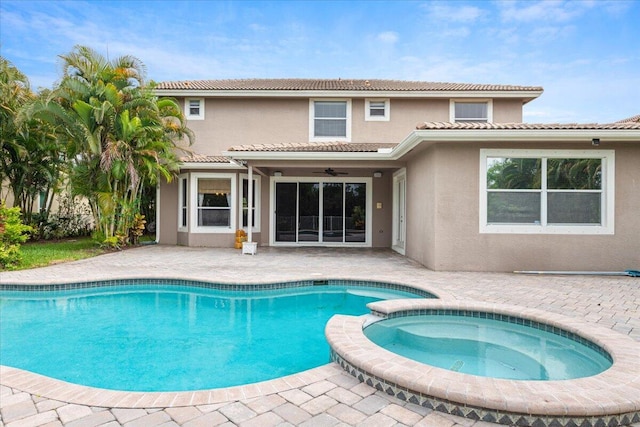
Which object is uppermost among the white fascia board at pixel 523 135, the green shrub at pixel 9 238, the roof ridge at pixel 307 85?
the roof ridge at pixel 307 85

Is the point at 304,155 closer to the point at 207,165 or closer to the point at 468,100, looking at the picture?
the point at 207,165

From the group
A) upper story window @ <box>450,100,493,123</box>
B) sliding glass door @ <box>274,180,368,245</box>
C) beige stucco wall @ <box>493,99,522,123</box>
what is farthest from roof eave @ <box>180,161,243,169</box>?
beige stucco wall @ <box>493,99,522,123</box>

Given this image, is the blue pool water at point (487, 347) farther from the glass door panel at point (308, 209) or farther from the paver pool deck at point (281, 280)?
the glass door panel at point (308, 209)

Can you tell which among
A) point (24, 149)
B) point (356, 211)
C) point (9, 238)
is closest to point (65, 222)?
point (24, 149)

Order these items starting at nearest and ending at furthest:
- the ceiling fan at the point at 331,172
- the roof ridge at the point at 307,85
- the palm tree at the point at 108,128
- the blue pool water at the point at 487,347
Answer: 1. the blue pool water at the point at 487,347
2. the palm tree at the point at 108,128
3. the ceiling fan at the point at 331,172
4. the roof ridge at the point at 307,85

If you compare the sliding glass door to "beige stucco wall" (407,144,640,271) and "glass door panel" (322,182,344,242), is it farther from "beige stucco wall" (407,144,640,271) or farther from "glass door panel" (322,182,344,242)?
"beige stucco wall" (407,144,640,271)

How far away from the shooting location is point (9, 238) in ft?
32.6

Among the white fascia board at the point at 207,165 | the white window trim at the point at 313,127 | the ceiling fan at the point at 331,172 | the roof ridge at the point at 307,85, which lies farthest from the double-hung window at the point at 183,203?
the ceiling fan at the point at 331,172

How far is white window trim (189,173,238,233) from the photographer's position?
50.3 feet

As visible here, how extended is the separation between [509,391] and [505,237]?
7442mm

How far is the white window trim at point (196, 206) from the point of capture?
1533 cm

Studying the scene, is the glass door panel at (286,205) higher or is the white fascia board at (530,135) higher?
the white fascia board at (530,135)

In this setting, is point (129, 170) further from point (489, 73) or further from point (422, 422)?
point (489, 73)

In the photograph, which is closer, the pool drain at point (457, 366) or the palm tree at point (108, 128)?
the pool drain at point (457, 366)
